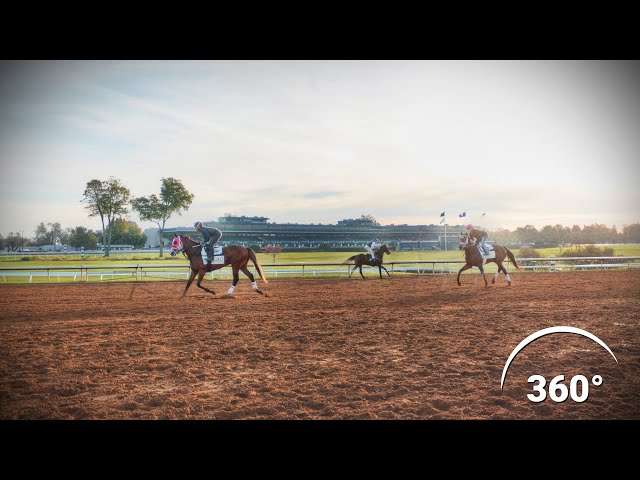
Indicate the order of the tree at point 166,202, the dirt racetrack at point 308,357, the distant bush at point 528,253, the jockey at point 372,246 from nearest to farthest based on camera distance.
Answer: the dirt racetrack at point 308,357, the tree at point 166,202, the jockey at point 372,246, the distant bush at point 528,253

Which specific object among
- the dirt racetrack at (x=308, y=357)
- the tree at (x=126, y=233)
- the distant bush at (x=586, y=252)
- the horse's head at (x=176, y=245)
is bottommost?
the dirt racetrack at (x=308, y=357)

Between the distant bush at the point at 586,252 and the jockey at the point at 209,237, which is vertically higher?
the jockey at the point at 209,237

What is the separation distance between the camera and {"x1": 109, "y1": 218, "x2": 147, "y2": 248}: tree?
954cm

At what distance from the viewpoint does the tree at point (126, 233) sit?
31.3ft

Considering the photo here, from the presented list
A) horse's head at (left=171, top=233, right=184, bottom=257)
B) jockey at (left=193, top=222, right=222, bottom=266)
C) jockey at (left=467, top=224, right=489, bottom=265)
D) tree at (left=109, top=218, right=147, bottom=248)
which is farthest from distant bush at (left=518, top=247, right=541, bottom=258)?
tree at (left=109, top=218, right=147, bottom=248)

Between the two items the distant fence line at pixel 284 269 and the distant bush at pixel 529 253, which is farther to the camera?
the distant bush at pixel 529 253

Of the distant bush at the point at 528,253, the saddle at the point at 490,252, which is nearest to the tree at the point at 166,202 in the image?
the saddle at the point at 490,252

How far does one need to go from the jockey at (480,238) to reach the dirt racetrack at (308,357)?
205 cm

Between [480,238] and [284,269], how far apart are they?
1016 cm

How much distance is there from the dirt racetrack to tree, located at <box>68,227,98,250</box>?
1.79m

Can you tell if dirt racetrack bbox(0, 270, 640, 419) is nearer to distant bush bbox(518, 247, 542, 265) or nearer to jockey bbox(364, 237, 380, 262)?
jockey bbox(364, 237, 380, 262)

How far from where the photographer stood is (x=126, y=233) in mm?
10016

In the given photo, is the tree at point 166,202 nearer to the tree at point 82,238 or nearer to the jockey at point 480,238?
the tree at point 82,238

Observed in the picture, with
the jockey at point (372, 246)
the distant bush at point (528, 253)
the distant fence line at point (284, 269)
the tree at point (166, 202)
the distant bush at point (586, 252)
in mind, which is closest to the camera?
the tree at point (166, 202)
